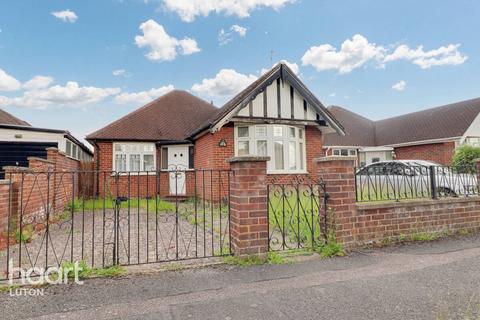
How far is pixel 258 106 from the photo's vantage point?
979 centimetres

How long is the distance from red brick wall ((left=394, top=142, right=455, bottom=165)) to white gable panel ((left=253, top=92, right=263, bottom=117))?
14.8 m

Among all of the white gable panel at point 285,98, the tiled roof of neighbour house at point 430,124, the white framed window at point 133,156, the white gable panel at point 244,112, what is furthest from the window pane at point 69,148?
the tiled roof of neighbour house at point 430,124

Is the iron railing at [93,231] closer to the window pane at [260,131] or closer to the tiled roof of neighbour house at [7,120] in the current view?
the window pane at [260,131]

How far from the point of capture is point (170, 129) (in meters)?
13.5

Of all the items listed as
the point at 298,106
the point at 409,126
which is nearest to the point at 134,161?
the point at 298,106

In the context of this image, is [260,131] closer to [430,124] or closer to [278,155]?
[278,155]

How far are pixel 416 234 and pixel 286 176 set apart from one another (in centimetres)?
573

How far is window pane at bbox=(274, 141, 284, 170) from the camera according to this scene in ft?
33.4

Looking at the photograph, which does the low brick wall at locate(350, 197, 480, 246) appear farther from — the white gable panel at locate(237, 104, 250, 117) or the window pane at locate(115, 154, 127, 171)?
the window pane at locate(115, 154, 127, 171)

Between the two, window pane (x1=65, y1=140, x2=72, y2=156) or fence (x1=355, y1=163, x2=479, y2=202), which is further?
window pane (x1=65, y1=140, x2=72, y2=156)

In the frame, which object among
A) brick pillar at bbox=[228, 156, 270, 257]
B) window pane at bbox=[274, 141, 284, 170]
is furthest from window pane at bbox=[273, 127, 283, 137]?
brick pillar at bbox=[228, 156, 270, 257]

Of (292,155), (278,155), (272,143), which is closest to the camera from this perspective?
(272,143)

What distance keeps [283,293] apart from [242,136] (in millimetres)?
7586

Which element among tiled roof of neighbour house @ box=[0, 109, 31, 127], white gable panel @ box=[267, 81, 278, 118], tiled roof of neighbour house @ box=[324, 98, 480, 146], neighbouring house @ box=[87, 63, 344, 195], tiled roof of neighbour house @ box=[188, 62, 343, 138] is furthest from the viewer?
tiled roof of neighbour house @ box=[324, 98, 480, 146]
